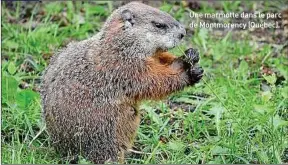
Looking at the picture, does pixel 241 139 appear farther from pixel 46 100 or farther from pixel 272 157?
pixel 46 100

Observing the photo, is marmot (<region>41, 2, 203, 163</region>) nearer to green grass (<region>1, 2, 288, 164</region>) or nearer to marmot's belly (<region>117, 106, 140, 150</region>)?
marmot's belly (<region>117, 106, 140, 150</region>)

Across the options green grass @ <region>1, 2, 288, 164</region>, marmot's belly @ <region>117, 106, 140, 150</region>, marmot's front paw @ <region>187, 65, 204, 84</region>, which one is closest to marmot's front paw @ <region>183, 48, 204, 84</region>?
marmot's front paw @ <region>187, 65, 204, 84</region>

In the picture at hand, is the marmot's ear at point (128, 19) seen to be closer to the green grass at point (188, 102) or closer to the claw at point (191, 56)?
the claw at point (191, 56)

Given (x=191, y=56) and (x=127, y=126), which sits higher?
(x=191, y=56)

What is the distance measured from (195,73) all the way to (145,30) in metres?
0.47

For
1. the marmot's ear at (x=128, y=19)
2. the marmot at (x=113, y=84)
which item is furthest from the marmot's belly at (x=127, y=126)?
the marmot's ear at (x=128, y=19)

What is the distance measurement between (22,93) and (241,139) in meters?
1.77

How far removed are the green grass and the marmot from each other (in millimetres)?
225

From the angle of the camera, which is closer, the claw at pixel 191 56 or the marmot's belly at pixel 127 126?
the marmot's belly at pixel 127 126

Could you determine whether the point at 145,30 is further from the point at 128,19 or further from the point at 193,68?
the point at 193,68

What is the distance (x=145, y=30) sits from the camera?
5219mm

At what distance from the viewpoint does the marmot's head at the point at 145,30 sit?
5.20 meters

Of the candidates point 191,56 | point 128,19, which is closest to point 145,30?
point 128,19

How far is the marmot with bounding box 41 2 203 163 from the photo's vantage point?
17.0 ft
